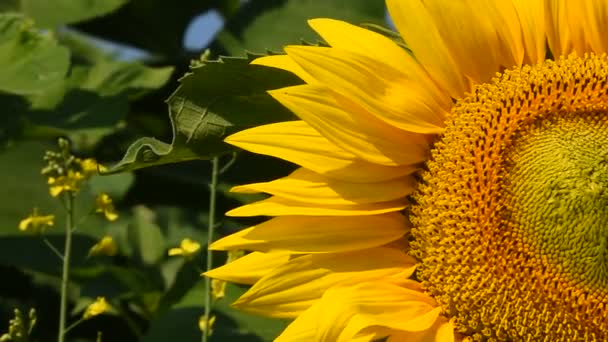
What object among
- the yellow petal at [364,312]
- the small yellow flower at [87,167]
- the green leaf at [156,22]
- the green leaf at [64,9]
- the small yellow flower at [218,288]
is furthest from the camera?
the green leaf at [156,22]

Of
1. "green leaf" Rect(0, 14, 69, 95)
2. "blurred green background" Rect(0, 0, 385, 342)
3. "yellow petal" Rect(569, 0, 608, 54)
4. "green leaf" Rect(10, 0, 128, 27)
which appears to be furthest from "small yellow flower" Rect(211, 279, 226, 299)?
"green leaf" Rect(10, 0, 128, 27)

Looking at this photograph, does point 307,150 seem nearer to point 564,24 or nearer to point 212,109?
point 212,109

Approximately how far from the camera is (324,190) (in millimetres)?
1618

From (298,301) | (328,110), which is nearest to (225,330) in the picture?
(298,301)

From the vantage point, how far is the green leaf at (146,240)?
2714mm

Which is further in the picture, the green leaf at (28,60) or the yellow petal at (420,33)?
the green leaf at (28,60)

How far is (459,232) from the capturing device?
1.61m

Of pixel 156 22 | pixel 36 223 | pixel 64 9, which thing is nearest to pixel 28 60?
pixel 36 223

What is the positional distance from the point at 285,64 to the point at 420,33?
0.55 feet

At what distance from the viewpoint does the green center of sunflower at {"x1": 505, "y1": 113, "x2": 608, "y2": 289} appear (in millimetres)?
1576

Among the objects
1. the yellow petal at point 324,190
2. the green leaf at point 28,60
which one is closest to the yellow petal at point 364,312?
the yellow petal at point 324,190

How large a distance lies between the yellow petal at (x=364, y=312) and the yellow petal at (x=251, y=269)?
0.25 ft

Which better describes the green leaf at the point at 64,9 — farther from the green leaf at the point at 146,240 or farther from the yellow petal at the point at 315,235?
the yellow petal at the point at 315,235

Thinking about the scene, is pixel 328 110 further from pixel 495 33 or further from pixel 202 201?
pixel 202 201
